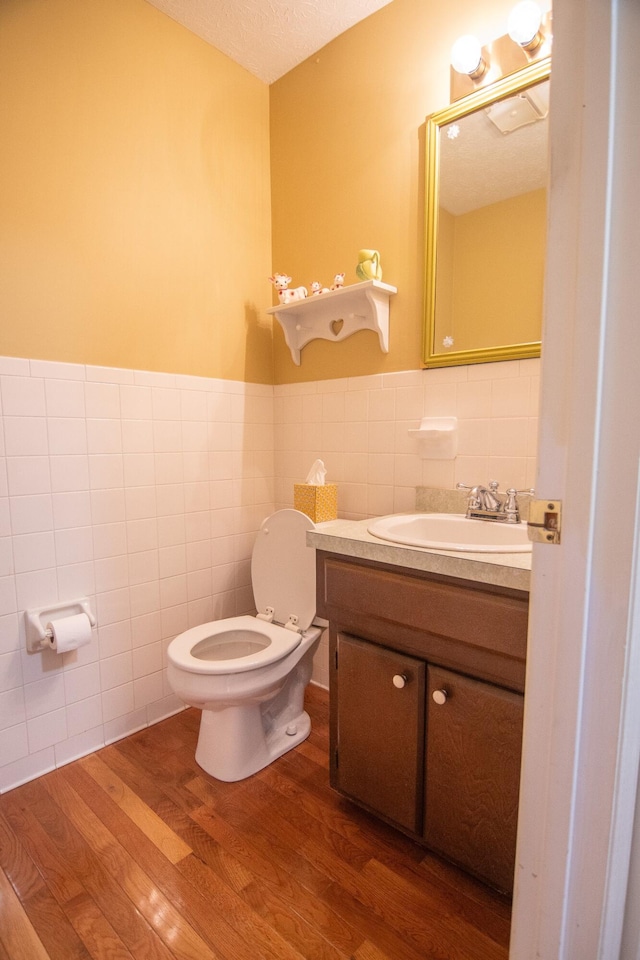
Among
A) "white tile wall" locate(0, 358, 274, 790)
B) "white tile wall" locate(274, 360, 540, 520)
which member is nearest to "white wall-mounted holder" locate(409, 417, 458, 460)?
"white tile wall" locate(274, 360, 540, 520)

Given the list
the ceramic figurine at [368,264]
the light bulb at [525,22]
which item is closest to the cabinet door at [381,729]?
the ceramic figurine at [368,264]

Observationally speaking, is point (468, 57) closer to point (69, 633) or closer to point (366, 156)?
point (366, 156)

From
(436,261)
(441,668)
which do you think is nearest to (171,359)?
(436,261)

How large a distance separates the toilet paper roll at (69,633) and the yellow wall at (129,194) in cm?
82

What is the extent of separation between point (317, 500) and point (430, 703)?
813 millimetres

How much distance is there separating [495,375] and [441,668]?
87 centimetres

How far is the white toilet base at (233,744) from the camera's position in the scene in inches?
59.3

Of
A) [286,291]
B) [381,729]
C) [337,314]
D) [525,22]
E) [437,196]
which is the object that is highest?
[525,22]

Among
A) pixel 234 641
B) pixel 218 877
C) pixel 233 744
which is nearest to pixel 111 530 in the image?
pixel 234 641

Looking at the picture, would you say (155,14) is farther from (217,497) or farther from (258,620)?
(258,620)

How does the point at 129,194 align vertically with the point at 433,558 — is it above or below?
above

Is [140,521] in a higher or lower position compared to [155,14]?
lower

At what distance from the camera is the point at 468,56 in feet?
4.47

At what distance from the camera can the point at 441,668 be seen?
1.10 meters
